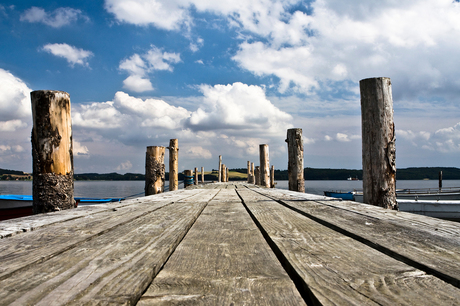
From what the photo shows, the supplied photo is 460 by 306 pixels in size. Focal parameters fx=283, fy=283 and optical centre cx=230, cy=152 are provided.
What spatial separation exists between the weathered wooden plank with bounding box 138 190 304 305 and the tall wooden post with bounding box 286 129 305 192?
6102 millimetres

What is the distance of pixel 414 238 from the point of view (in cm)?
158

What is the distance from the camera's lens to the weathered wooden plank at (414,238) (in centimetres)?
110

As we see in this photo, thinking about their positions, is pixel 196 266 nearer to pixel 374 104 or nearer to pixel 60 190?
pixel 60 190

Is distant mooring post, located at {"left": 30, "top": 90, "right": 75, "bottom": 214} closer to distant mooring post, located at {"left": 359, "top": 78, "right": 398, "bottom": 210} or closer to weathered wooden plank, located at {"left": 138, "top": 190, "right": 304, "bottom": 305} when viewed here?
weathered wooden plank, located at {"left": 138, "top": 190, "right": 304, "bottom": 305}

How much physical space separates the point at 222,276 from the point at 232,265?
0.13 metres

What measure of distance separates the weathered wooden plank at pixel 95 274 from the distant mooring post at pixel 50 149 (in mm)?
2278

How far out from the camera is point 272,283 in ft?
3.02

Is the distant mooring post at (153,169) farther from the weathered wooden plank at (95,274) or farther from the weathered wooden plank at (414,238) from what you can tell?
the weathered wooden plank at (95,274)

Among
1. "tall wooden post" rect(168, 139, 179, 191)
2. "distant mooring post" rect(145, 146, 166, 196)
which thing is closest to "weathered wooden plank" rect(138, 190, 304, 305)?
"distant mooring post" rect(145, 146, 166, 196)

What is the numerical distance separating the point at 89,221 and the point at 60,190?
1.54 metres

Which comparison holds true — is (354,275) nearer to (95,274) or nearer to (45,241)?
(95,274)

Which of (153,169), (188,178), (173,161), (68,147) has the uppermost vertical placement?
(68,147)

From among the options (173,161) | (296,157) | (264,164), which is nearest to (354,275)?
(296,157)

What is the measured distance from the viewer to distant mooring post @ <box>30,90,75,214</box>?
132 inches
